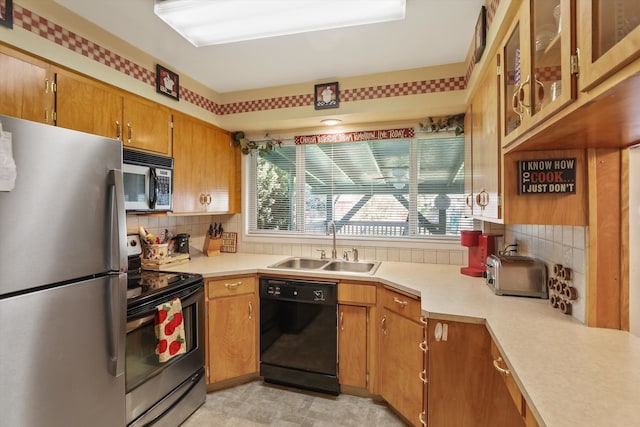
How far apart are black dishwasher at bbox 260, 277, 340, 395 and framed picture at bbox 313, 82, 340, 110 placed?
1.43 metres

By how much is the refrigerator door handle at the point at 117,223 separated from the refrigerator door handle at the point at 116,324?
0.23 ft

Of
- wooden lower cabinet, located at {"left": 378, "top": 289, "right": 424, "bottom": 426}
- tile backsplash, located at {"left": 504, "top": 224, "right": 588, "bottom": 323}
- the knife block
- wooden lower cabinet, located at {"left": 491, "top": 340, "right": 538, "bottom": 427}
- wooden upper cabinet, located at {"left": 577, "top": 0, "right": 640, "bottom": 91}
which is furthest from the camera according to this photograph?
the knife block

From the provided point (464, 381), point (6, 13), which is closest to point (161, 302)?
point (6, 13)

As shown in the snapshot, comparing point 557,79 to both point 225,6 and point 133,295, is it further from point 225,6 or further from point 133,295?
point 133,295

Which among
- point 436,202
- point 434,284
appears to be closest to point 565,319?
point 434,284

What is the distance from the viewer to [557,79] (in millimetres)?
883

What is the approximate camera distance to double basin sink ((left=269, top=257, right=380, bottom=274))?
2618 mm

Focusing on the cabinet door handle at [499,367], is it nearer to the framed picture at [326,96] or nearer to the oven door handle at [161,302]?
the oven door handle at [161,302]

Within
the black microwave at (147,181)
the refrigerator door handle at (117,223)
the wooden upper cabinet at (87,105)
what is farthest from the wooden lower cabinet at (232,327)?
the wooden upper cabinet at (87,105)

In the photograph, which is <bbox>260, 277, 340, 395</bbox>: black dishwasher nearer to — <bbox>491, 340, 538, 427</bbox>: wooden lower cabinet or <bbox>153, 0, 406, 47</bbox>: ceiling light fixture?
<bbox>491, 340, 538, 427</bbox>: wooden lower cabinet

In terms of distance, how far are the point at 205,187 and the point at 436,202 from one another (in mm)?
2046

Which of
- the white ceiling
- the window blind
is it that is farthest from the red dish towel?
the white ceiling

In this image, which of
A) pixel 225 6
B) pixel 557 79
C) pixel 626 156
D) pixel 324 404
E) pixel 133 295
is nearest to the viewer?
pixel 557 79

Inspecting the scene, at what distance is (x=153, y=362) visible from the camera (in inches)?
69.5
